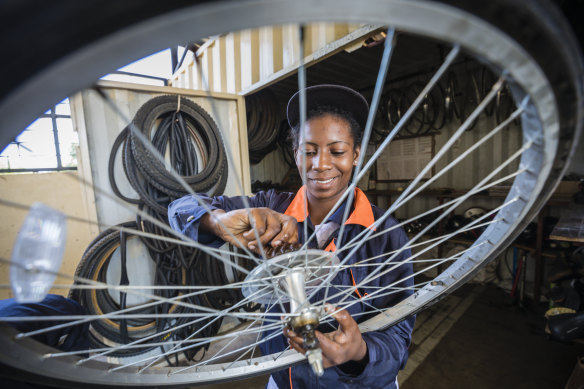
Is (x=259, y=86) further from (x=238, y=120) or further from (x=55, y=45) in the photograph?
(x=55, y=45)

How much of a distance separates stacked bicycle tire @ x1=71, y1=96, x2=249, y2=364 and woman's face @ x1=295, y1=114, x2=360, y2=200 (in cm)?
104

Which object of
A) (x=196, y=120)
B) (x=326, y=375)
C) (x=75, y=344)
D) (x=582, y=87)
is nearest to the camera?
(x=582, y=87)

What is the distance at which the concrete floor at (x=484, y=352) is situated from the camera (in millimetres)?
1521

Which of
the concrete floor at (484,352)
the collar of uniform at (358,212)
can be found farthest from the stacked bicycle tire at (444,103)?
the collar of uniform at (358,212)

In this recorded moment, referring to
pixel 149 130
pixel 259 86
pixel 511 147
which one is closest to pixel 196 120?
pixel 149 130

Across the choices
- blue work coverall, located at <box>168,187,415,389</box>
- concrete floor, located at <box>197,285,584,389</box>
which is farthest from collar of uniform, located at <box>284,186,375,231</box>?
concrete floor, located at <box>197,285,584,389</box>

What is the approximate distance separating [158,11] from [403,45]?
269 centimetres

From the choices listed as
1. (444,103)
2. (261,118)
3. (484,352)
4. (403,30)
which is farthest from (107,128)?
(444,103)

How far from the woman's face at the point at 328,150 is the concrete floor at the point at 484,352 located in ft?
4.80

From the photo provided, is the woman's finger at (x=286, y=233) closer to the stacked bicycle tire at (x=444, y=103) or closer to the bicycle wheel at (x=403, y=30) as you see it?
the bicycle wheel at (x=403, y=30)

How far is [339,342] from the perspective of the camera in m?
0.59

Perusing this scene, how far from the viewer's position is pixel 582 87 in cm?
28

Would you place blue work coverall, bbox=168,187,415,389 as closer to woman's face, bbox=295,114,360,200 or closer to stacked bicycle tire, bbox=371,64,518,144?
woman's face, bbox=295,114,360,200

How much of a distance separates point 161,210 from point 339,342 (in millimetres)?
1478
